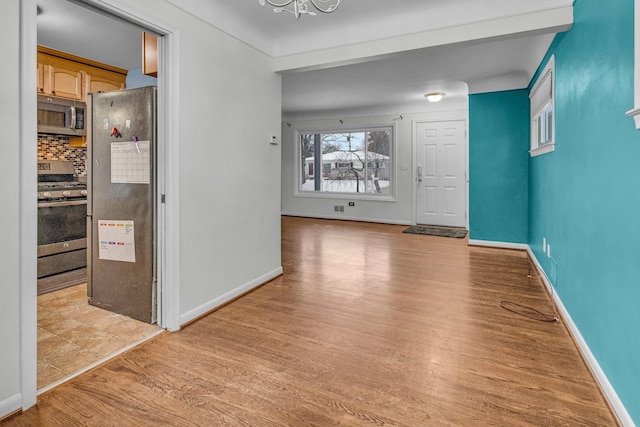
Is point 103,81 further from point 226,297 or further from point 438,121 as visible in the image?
point 438,121

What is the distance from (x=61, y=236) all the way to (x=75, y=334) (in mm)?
1713

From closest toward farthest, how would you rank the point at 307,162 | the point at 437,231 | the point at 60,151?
1. the point at 60,151
2. the point at 437,231
3. the point at 307,162

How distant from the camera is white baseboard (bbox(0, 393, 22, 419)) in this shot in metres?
1.56

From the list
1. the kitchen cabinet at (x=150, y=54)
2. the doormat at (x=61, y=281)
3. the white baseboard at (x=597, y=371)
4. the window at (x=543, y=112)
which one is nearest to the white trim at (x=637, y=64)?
the white baseboard at (x=597, y=371)

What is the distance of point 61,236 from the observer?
369 cm

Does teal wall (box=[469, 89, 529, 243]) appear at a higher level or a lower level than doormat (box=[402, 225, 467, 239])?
higher

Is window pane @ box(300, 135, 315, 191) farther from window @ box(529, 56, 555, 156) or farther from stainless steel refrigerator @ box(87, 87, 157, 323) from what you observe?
stainless steel refrigerator @ box(87, 87, 157, 323)

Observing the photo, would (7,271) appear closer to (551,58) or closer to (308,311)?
(308,311)

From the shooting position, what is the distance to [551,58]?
3178 millimetres

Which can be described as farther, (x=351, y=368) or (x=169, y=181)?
(x=169, y=181)

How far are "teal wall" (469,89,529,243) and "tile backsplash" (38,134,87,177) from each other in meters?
5.17

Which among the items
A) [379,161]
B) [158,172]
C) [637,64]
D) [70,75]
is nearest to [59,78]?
[70,75]

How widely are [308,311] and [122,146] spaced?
187 centimetres

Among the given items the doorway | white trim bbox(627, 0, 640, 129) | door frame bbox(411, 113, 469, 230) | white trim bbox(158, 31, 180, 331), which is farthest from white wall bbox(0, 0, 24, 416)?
door frame bbox(411, 113, 469, 230)
